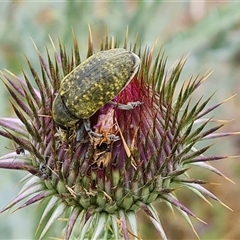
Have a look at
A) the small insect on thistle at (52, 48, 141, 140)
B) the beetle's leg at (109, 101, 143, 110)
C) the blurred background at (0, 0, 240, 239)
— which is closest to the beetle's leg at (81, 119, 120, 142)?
the small insect on thistle at (52, 48, 141, 140)

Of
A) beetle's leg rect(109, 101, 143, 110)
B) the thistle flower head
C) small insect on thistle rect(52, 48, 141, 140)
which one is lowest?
the thistle flower head

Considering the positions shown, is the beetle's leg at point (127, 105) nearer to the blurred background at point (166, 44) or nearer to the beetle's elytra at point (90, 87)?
the beetle's elytra at point (90, 87)

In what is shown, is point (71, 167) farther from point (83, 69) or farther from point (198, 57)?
point (198, 57)

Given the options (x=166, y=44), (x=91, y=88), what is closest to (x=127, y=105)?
(x=91, y=88)

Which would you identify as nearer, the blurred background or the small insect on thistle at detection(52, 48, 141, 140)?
the small insect on thistle at detection(52, 48, 141, 140)

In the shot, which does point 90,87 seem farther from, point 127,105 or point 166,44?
point 166,44

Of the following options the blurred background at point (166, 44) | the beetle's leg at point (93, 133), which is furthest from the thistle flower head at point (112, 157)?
the blurred background at point (166, 44)

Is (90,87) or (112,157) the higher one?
(90,87)

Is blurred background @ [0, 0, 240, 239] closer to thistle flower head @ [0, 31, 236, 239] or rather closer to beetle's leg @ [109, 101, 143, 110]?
thistle flower head @ [0, 31, 236, 239]
